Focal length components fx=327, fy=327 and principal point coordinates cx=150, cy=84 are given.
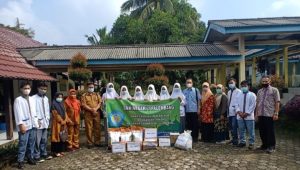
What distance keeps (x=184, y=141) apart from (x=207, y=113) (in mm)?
1072

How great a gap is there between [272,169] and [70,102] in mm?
4996

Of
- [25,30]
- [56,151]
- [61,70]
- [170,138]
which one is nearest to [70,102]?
[56,151]

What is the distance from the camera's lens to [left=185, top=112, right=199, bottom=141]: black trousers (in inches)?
348

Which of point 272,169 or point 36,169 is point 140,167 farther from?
point 272,169

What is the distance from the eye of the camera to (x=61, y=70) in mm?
13883

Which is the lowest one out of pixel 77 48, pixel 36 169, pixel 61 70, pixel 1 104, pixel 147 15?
pixel 36 169

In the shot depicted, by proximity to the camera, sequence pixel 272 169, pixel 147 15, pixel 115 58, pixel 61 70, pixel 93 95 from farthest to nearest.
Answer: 1. pixel 147 15
2. pixel 61 70
3. pixel 115 58
4. pixel 93 95
5. pixel 272 169

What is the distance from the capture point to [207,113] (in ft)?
28.2

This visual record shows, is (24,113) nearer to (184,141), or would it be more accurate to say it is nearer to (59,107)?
(59,107)

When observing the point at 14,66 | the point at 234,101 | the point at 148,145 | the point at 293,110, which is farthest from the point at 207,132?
the point at 14,66

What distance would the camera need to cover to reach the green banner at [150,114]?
8742mm

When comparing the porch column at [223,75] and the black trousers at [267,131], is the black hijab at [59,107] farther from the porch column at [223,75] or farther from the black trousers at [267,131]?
the porch column at [223,75]

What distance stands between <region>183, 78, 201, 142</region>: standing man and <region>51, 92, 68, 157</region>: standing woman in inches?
126

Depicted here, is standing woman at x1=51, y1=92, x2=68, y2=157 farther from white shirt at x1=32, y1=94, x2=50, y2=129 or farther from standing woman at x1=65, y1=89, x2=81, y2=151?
white shirt at x1=32, y1=94, x2=50, y2=129
